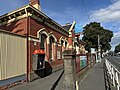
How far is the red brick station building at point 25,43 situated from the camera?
31.8 ft

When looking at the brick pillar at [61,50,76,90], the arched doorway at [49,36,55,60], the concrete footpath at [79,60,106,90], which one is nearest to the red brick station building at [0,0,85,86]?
the arched doorway at [49,36,55,60]

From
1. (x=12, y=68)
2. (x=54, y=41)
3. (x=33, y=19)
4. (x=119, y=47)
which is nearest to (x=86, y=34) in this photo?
(x=54, y=41)

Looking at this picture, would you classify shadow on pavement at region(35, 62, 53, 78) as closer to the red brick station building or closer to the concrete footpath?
the red brick station building

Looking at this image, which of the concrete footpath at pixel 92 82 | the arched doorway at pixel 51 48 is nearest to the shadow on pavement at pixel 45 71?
the arched doorway at pixel 51 48

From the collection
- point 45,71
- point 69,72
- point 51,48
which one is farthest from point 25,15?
point 69,72

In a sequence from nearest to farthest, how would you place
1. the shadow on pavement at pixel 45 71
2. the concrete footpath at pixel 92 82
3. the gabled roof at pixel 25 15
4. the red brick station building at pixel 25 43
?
the concrete footpath at pixel 92 82 → the red brick station building at pixel 25 43 → the gabled roof at pixel 25 15 → the shadow on pavement at pixel 45 71

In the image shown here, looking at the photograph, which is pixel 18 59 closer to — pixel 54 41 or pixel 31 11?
pixel 31 11

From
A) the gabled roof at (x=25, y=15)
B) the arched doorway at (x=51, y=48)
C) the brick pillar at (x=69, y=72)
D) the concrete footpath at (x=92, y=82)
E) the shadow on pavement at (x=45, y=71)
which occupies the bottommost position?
the concrete footpath at (x=92, y=82)

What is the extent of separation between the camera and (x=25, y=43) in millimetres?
11750

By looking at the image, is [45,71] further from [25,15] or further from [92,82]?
[25,15]

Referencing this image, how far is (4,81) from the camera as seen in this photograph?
9336 millimetres

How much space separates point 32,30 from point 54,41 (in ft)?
16.7

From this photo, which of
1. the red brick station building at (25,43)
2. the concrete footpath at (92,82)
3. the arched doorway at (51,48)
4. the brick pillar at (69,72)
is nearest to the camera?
the brick pillar at (69,72)

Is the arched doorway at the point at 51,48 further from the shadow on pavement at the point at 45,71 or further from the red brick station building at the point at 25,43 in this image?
the shadow on pavement at the point at 45,71
